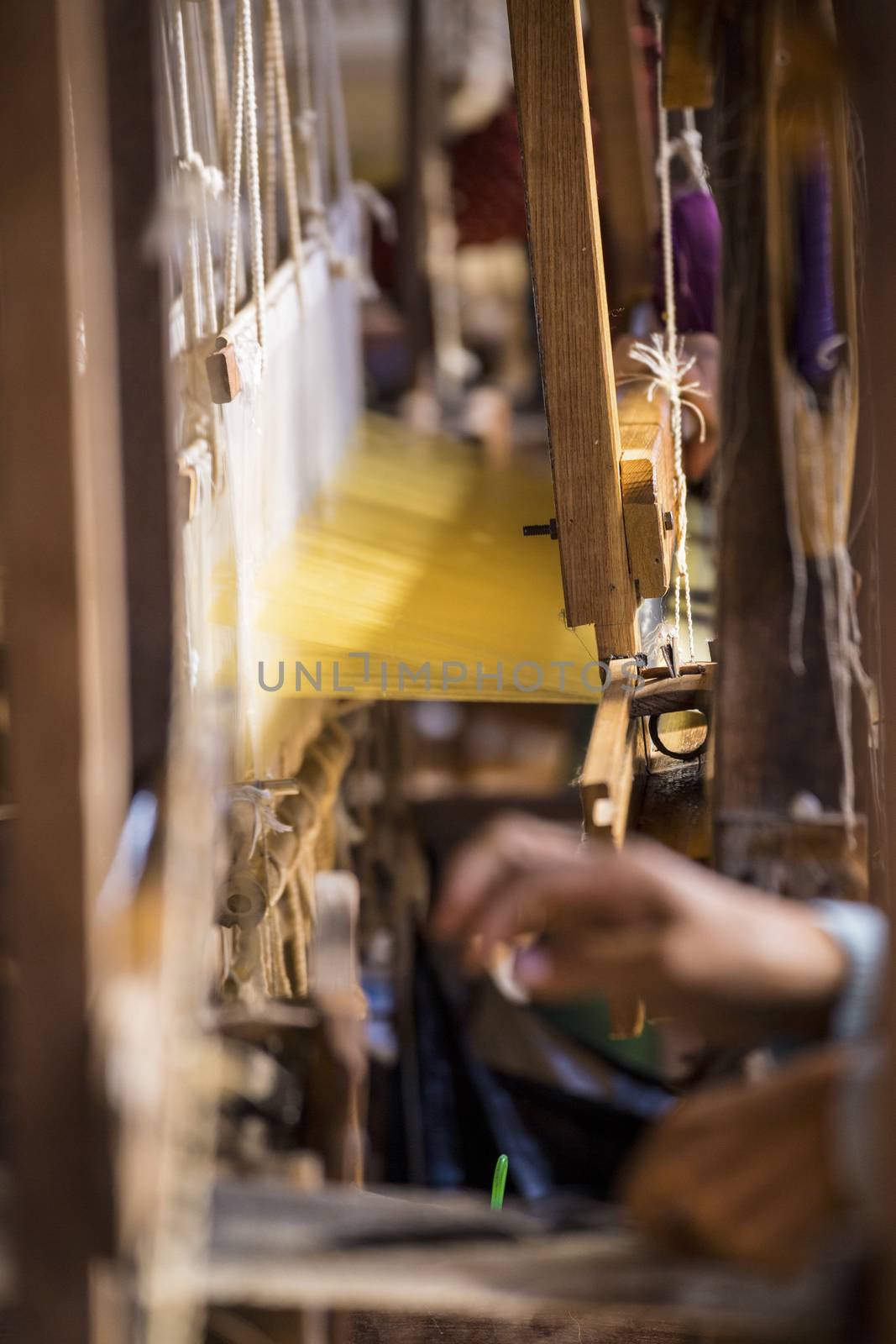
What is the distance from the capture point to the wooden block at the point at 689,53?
1.18 meters

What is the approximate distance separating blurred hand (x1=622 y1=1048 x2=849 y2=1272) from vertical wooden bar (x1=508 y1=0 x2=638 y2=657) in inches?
27.1

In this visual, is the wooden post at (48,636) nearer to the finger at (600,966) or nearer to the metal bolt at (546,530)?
the finger at (600,966)

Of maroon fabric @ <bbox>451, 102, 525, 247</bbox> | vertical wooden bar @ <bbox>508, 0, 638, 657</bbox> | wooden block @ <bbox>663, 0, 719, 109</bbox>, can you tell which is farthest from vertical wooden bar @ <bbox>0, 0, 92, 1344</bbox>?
maroon fabric @ <bbox>451, 102, 525, 247</bbox>

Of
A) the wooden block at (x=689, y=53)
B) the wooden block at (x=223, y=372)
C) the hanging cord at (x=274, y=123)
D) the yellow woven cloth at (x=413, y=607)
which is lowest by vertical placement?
the yellow woven cloth at (x=413, y=607)

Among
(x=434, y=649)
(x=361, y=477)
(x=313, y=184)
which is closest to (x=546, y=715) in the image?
(x=361, y=477)

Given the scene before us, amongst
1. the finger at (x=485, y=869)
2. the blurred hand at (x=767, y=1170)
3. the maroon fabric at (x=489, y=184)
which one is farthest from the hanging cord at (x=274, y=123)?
the maroon fabric at (x=489, y=184)

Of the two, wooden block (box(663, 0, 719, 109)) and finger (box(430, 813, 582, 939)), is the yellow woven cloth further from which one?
finger (box(430, 813, 582, 939))

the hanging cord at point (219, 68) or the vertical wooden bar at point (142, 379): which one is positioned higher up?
the hanging cord at point (219, 68)

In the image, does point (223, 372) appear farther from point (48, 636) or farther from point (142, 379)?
point (48, 636)

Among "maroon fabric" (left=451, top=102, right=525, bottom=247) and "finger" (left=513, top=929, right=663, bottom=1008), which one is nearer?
"finger" (left=513, top=929, right=663, bottom=1008)

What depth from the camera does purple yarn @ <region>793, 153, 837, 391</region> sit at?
1068mm

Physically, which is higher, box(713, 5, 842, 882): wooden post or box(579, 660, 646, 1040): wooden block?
box(713, 5, 842, 882): wooden post

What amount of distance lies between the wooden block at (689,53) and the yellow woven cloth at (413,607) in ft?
2.19

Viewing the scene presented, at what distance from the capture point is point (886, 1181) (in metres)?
0.64
